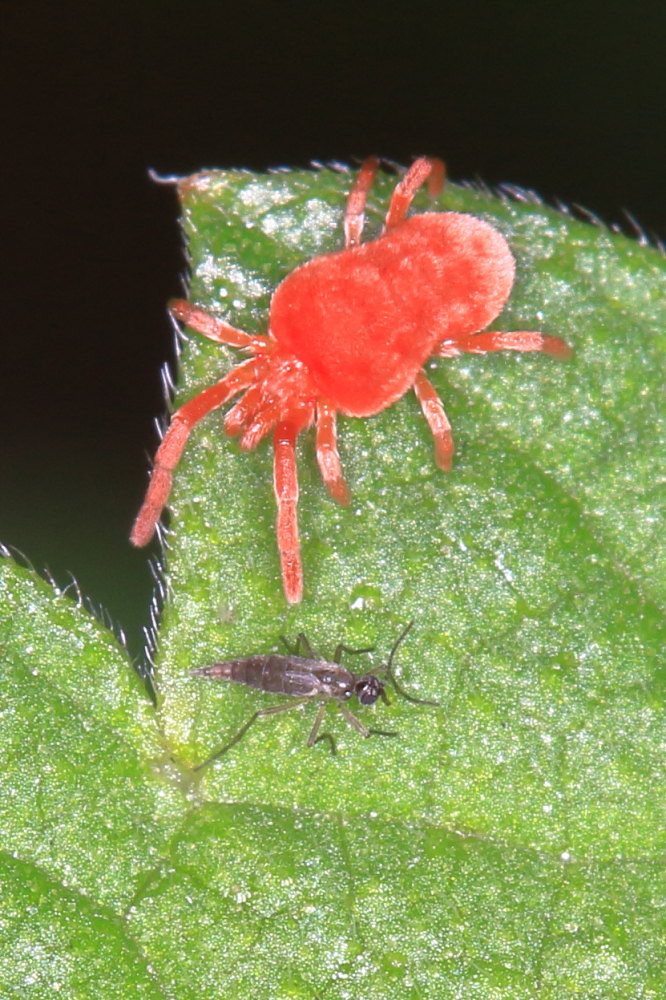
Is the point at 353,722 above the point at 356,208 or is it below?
below

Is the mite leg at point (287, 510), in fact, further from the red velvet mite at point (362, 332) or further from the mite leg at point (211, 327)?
the mite leg at point (211, 327)

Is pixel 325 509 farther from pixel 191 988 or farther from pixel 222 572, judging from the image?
pixel 191 988

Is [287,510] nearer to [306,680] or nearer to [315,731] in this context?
[306,680]

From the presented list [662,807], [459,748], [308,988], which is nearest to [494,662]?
[459,748]

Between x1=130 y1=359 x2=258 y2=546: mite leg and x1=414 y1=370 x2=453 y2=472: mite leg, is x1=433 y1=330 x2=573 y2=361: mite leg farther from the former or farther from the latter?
x1=130 y1=359 x2=258 y2=546: mite leg

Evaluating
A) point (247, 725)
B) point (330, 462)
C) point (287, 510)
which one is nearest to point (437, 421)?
point (330, 462)

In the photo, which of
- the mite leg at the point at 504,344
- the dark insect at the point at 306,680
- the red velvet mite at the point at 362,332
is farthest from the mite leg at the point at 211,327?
the dark insect at the point at 306,680

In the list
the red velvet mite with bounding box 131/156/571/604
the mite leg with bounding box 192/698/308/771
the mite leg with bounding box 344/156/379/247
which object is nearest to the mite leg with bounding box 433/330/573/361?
the red velvet mite with bounding box 131/156/571/604

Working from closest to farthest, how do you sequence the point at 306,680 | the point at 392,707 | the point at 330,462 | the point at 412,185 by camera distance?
the point at 306,680 → the point at 392,707 → the point at 330,462 → the point at 412,185
